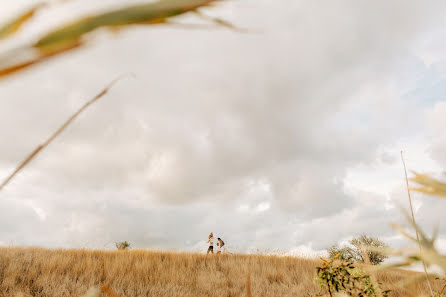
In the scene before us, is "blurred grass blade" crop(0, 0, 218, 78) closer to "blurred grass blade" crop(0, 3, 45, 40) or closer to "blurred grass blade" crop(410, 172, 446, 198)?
"blurred grass blade" crop(0, 3, 45, 40)

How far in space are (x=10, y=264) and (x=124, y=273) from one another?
2352 millimetres

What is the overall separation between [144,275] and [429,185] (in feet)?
25.7

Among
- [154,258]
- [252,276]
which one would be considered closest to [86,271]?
[154,258]

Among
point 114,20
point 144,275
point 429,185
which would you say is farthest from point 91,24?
point 144,275

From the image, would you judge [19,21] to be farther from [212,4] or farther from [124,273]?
[124,273]

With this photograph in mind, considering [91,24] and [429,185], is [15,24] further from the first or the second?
[429,185]

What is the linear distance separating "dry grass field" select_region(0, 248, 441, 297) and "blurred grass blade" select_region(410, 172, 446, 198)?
514 centimetres

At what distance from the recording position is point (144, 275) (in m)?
7.54

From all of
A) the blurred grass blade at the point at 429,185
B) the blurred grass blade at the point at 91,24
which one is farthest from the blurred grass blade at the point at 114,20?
the blurred grass blade at the point at 429,185

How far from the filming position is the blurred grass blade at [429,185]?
61 cm

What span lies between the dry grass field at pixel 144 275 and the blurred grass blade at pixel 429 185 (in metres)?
5.14

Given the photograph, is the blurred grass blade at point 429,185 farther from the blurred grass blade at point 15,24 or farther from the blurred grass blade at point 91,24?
the blurred grass blade at point 15,24

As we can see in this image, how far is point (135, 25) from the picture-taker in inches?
12.9

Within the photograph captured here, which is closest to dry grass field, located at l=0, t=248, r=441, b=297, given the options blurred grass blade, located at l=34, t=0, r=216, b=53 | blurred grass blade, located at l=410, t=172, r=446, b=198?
blurred grass blade, located at l=410, t=172, r=446, b=198
